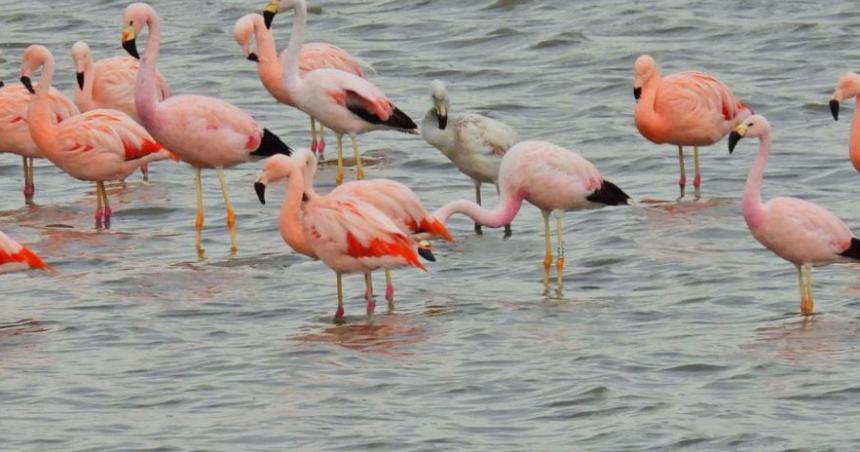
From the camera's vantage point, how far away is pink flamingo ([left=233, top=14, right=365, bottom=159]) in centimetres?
1430

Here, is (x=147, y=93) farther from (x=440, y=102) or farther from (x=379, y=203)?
(x=379, y=203)

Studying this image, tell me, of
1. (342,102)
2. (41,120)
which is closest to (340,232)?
(41,120)

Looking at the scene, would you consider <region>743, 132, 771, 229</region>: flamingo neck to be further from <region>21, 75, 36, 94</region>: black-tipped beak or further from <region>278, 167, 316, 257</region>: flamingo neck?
<region>21, 75, 36, 94</region>: black-tipped beak

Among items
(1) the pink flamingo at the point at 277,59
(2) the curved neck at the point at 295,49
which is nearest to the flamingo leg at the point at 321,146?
(1) the pink flamingo at the point at 277,59

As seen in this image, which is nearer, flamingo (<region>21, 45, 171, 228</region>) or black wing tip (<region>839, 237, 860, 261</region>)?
black wing tip (<region>839, 237, 860, 261</region>)

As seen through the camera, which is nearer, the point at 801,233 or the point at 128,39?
the point at 801,233

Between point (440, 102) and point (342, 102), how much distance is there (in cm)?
134

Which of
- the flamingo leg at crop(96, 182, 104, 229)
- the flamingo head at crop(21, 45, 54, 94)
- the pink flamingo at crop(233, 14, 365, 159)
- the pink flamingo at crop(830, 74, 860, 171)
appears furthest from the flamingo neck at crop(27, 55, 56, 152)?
the pink flamingo at crop(830, 74, 860, 171)

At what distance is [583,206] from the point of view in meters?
11.0

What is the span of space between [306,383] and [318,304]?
5.31 feet

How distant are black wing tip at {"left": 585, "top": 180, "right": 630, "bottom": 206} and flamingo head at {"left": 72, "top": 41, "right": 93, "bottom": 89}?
4.23 meters

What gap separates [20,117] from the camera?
1284 centimetres

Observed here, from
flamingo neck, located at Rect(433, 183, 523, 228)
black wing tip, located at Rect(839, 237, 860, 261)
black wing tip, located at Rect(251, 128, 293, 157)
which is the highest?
black wing tip, located at Rect(251, 128, 293, 157)

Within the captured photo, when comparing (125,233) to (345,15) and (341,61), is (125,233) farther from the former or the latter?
(345,15)
